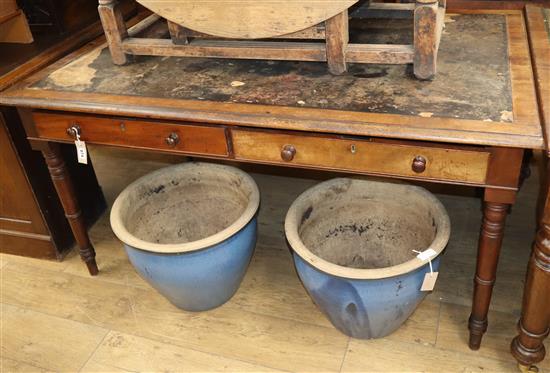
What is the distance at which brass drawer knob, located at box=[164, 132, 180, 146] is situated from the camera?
5.44 ft

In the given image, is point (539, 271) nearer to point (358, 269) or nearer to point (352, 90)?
point (358, 269)

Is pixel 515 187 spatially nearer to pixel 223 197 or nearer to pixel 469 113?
pixel 469 113

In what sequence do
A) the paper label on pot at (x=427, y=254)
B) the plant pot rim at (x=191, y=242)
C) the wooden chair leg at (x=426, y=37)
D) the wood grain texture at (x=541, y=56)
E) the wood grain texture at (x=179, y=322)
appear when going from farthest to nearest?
1. the wood grain texture at (x=179, y=322)
2. the plant pot rim at (x=191, y=242)
3. the paper label on pot at (x=427, y=254)
4. the wooden chair leg at (x=426, y=37)
5. the wood grain texture at (x=541, y=56)

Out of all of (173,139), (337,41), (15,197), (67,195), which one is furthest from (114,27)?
(15,197)

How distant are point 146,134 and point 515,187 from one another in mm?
1045

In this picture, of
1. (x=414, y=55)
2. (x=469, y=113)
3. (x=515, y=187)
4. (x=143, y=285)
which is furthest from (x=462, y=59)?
(x=143, y=285)

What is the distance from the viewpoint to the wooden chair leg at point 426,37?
1.48m

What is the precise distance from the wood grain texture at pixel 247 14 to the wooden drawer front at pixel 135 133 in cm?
31

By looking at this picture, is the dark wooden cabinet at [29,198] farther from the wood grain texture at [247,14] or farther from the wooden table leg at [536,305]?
the wooden table leg at [536,305]

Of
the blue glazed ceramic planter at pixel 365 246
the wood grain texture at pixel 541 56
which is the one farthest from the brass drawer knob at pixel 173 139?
the wood grain texture at pixel 541 56

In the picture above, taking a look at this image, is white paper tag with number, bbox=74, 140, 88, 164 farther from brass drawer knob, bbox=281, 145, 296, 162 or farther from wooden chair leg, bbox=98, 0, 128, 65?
brass drawer knob, bbox=281, 145, 296, 162

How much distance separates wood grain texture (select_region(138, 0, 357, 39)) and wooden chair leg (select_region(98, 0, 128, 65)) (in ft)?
0.51

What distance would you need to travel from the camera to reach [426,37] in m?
1.52

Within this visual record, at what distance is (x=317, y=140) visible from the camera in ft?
4.99
